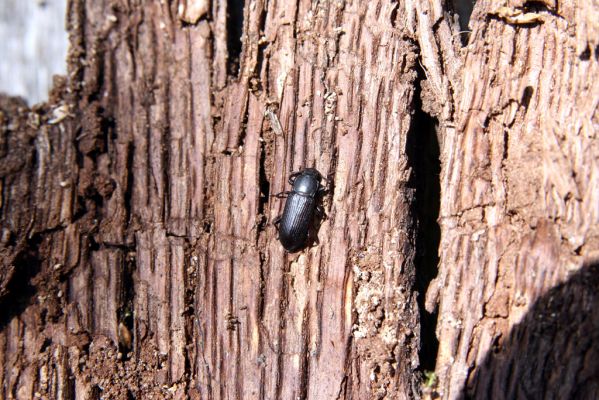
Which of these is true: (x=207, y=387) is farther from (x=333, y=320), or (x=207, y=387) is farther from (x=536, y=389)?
(x=536, y=389)

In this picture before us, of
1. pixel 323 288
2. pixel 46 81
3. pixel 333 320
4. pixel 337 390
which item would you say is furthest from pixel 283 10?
pixel 337 390

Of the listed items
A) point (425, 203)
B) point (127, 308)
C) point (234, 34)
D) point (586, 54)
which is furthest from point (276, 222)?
point (586, 54)

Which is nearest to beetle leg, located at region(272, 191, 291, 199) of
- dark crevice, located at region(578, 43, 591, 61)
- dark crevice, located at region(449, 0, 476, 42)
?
dark crevice, located at region(578, 43, 591, 61)

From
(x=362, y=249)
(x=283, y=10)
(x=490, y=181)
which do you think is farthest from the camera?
(x=283, y=10)

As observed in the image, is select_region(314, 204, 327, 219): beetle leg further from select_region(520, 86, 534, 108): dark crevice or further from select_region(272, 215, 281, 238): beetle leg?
select_region(520, 86, 534, 108): dark crevice

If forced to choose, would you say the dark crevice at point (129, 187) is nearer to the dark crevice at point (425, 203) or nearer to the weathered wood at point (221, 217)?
the weathered wood at point (221, 217)

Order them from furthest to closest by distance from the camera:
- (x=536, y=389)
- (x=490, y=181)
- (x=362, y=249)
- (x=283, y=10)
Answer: (x=283, y=10)
(x=362, y=249)
(x=490, y=181)
(x=536, y=389)

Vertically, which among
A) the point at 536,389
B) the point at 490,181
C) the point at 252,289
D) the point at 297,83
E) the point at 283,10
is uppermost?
the point at 283,10
